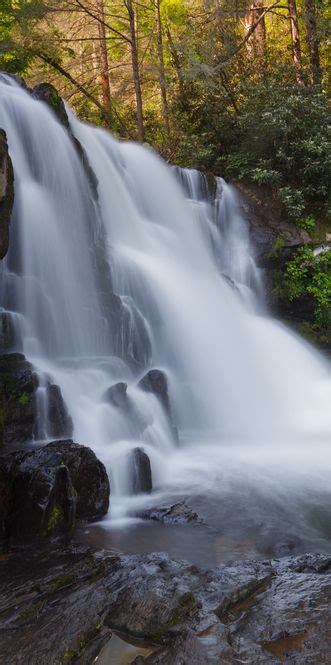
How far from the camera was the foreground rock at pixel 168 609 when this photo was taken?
270cm

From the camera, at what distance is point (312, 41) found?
16.3 meters

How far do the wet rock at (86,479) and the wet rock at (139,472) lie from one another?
58cm

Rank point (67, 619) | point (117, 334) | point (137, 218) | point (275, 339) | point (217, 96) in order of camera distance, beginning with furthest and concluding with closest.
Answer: point (217, 96), point (137, 218), point (275, 339), point (117, 334), point (67, 619)

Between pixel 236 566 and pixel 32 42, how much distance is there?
14787 mm

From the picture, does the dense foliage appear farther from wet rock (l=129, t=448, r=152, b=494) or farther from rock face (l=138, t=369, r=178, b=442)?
wet rock (l=129, t=448, r=152, b=494)

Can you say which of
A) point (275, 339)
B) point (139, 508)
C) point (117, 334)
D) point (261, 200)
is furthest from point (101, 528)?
point (261, 200)

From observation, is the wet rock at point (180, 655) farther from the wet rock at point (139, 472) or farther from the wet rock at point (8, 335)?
the wet rock at point (8, 335)

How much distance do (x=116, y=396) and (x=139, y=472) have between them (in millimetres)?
1483

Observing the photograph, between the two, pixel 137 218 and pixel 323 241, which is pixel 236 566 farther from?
pixel 323 241

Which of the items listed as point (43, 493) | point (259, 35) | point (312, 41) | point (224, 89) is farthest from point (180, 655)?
point (259, 35)

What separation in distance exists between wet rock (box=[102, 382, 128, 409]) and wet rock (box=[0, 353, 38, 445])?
1.14 m

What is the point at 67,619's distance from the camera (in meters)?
3.02

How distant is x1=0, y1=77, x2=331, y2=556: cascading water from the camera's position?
21.8 ft

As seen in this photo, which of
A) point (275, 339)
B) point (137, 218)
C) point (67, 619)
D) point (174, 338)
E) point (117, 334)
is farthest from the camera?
point (137, 218)
